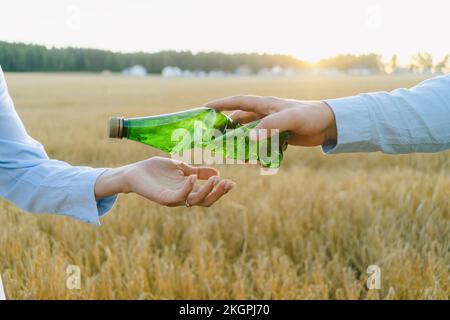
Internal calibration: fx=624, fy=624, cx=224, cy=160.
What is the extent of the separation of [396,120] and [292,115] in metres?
0.19

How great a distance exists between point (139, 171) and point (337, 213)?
1.94 metres

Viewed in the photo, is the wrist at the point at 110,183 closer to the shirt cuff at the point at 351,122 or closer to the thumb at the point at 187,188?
the thumb at the point at 187,188

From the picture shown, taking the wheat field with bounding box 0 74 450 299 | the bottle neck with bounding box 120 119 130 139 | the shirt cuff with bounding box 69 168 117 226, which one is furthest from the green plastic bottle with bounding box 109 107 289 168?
the wheat field with bounding box 0 74 450 299

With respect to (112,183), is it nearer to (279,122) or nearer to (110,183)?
(110,183)

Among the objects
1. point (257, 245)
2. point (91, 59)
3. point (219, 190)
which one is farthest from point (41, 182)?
point (91, 59)

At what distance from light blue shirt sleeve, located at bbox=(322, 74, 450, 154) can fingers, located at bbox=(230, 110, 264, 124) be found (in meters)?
0.12

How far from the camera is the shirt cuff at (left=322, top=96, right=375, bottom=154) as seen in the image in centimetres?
97

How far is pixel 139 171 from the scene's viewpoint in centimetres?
97

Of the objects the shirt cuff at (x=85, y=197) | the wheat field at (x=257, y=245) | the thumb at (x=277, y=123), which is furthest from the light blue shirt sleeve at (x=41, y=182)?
the wheat field at (x=257, y=245)

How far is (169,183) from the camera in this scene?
0.97 m

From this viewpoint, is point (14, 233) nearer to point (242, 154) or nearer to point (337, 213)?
point (337, 213)

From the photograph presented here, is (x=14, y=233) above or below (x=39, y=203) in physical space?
below
